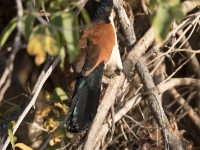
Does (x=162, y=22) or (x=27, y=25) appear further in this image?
(x=27, y=25)

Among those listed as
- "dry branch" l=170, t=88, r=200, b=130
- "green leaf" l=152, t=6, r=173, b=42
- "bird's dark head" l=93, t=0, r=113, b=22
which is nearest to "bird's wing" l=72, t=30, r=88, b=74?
"bird's dark head" l=93, t=0, r=113, b=22

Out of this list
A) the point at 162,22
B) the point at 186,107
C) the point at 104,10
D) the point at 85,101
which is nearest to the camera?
the point at 162,22

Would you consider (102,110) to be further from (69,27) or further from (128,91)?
(69,27)

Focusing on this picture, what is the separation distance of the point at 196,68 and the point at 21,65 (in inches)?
54.5

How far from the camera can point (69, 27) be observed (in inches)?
42.4

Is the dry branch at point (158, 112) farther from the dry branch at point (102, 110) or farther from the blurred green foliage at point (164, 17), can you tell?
the blurred green foliage at point (164, 17)

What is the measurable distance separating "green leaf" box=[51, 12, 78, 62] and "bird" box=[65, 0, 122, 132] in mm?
1087

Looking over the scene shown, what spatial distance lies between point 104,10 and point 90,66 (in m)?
0.42

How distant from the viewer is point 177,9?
1076mm

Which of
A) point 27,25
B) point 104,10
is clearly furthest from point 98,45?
point 27,25

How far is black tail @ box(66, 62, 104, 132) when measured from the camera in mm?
2182

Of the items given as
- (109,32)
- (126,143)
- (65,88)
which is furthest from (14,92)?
(109,32)

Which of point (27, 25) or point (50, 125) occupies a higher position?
point (27, 25)

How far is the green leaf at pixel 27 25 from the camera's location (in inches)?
44.8
